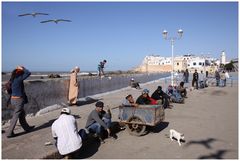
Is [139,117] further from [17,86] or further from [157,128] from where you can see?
[17,86]

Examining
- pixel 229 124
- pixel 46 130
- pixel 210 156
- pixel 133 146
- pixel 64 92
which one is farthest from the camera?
pixel 64 92

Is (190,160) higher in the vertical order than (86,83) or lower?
lower

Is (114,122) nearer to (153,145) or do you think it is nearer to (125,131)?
(125,131)

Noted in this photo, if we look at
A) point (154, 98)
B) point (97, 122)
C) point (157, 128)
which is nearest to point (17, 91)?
point (97, 122)

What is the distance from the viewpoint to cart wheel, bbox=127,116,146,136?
736cm

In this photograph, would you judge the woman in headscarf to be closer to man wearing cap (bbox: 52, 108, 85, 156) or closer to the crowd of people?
the crowd of people

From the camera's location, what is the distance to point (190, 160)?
5.62m

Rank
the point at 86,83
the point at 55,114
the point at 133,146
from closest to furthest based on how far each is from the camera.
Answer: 1. the point at 133,146
2. the point at 55,114
3. the point at 86,83

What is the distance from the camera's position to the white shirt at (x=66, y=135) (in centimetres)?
535

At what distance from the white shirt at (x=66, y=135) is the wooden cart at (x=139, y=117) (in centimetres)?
229

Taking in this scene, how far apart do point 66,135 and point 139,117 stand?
245 cm

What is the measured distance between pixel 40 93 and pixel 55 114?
1.11 meters

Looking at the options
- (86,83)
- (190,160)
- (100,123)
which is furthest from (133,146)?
(86,83)

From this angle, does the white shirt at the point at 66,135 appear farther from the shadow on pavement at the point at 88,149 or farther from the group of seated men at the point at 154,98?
the group of seated men at the point at 154,98
